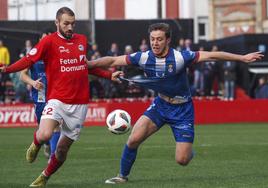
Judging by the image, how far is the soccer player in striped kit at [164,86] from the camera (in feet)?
44.3

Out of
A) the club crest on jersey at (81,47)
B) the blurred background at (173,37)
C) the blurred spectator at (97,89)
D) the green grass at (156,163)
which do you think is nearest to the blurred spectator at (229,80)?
the blurred background at (173,37)

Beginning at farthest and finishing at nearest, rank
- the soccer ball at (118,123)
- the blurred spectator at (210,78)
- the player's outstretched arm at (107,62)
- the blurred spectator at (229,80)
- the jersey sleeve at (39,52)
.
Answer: the blurred spectator at (210,78), the blurred spectator at (229,80), the soccer ball at (118,123), the player's outstretched arm at (107,62), the jersey sleeve at (39,52)

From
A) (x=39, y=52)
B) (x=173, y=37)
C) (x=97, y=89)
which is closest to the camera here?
(x=39, y=52)

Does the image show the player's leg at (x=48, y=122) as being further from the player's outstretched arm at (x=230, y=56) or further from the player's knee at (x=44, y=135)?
the player's outstretched arm at (x=230, y=56)

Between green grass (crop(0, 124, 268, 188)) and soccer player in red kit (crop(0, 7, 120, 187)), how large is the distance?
0.59 m

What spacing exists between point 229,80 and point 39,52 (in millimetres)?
20799

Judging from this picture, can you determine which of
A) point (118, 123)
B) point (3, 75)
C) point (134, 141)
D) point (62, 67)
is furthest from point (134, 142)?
point (3, 75)

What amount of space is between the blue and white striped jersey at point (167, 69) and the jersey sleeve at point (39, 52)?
120cm

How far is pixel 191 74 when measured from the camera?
33.9 metres

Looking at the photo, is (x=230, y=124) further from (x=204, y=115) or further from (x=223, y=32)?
(x=223, y=32)

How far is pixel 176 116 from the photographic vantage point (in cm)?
1377

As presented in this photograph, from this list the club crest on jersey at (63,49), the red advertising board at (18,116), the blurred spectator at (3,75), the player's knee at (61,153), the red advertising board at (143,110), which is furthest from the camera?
the blurred spectator at (3,75)

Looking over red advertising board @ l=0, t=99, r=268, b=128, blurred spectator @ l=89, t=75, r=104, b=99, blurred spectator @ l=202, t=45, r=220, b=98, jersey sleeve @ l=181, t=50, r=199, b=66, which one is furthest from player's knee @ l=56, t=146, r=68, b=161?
blurred spectator @ l=202, t=45, r=220, b=98

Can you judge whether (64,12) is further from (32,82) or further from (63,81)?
(32,82)
